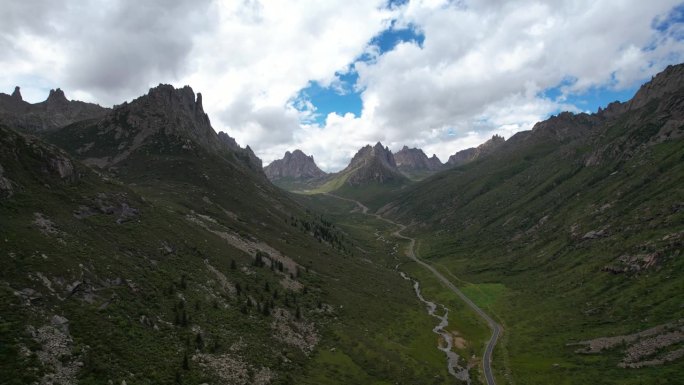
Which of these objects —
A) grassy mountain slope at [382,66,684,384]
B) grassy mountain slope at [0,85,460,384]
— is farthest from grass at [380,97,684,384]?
grassy mountain slope at [0,85,460,384]

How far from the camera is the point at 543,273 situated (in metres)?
163

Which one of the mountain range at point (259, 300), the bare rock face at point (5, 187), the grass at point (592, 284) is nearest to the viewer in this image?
the mountain range at point (259, 300)

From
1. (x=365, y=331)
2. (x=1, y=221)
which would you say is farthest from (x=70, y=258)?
(x=365, y=331)

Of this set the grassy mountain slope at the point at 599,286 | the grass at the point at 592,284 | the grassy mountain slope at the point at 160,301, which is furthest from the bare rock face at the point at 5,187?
the grassy mountain slope at the point at 599,286

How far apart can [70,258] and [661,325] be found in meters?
121

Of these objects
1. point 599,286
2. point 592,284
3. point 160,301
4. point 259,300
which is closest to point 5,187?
point 160,301

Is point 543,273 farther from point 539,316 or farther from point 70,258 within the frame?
point 70,258

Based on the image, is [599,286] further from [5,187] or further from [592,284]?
[5,187]

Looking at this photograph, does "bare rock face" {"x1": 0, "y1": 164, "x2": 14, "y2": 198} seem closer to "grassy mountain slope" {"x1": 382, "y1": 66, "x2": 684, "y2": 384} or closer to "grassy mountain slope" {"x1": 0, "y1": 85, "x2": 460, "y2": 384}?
"grassy mountain slope" {"x1": 0, "y1": 85, "x2": 460, "y2": 384}

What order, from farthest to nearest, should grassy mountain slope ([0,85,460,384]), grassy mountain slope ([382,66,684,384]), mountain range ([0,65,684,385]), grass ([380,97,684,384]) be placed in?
grass ([380,97,684,384]), grassy mountain slope ([382,66,684,384]), mountain range ([0,65,684,385]), grassy mountain slope ([0,85,460,384])

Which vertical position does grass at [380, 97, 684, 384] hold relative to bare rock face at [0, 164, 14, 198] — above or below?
below

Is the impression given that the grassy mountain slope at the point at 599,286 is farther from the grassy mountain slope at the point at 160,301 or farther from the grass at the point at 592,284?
the grassy mountain slope at the point at 160,301

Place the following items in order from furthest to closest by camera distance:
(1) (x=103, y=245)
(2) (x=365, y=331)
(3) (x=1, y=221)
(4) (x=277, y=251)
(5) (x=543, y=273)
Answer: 1. (5) (x=543, y=273)
2. (4) (x=277, y=251)
3. (2) (x=365, y=331)
4. (1) (x=103, y=245)
5. (3) (x=1, y=221)

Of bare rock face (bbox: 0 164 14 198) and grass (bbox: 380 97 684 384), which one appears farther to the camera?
grass (bbox: 380 97 684 384)
